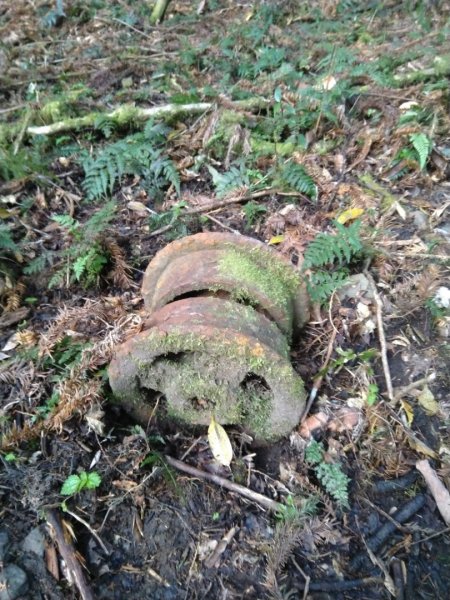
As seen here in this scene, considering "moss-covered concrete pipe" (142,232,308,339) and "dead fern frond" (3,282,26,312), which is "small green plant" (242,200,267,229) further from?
"dead fern frond" (3,282,26,312)

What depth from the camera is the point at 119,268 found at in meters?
3.18

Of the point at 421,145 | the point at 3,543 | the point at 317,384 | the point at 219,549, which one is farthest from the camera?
the point at 421,145

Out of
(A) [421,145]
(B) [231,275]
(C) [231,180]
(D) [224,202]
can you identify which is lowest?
(D) [224,202]

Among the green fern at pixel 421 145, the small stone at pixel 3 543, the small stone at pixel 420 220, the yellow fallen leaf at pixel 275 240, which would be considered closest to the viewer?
the small stone at pixel 3 543

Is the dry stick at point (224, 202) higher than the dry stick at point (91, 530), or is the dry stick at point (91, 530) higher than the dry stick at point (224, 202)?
the dry stick at point (224, 202)

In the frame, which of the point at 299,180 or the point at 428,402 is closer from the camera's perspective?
the point at 428,402

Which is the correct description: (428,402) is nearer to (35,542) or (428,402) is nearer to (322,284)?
(322,284)

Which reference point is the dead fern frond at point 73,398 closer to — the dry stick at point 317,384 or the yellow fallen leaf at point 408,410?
the dry stick at point 317,384

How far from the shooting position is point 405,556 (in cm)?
206

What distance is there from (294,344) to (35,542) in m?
1.76

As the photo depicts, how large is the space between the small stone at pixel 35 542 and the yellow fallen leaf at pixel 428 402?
2.07m

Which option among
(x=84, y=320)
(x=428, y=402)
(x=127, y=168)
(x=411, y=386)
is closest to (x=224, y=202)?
(x=127, y=168)

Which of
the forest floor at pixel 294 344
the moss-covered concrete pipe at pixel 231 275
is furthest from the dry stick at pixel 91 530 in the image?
the moss-covered concrete pipe at pixel 231 275

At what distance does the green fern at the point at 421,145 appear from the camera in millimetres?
3557
